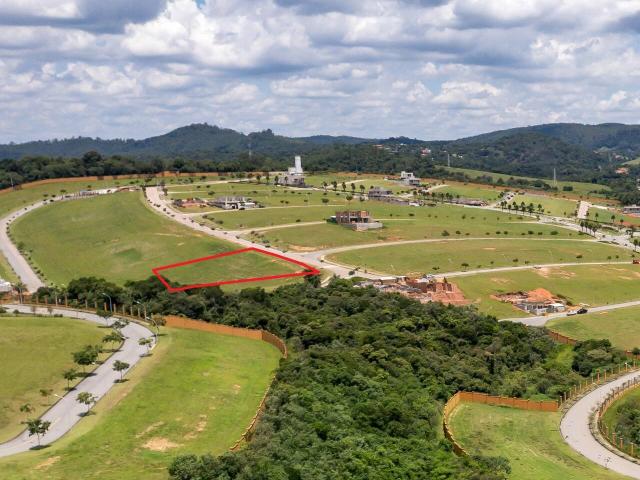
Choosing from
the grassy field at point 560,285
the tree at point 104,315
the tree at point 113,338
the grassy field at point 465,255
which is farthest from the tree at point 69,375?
the grassy field at point 465,255

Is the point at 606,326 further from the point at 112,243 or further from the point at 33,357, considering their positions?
the point at 112,243

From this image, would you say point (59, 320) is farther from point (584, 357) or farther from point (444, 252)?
point (444, 252)

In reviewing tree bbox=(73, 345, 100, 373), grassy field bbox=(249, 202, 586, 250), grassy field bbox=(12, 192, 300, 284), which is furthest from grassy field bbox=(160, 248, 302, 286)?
tree bbox=(73, 345, 100, 373)

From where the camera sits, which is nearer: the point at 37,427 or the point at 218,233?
the point at 37,427

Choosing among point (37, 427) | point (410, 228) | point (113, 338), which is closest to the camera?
point (37, 427)

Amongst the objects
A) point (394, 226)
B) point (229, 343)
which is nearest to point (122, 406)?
point (229, 343)

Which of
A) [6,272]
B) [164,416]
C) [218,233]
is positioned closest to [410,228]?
[218,233]

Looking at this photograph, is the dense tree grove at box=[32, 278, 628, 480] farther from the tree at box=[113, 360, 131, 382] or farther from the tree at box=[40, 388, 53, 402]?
the tree at box=[40, 388, 53, 402]
